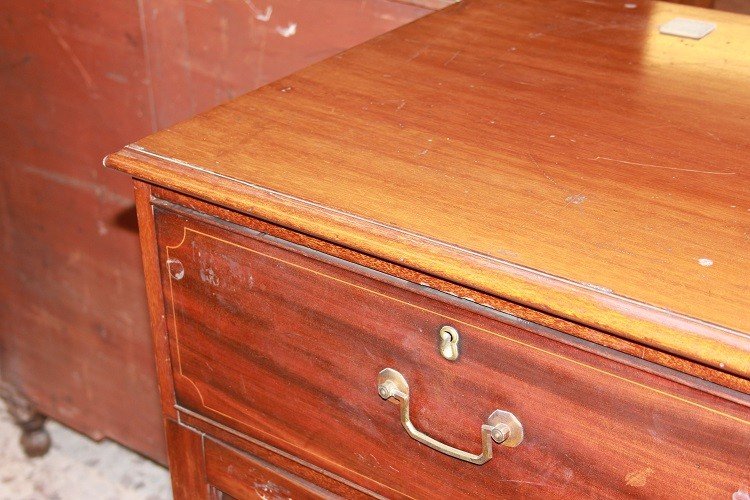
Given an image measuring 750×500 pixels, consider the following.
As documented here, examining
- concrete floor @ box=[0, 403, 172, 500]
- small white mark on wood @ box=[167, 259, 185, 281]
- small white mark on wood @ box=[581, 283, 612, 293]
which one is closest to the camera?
small white mark on wood @ box=[581, 283, 612, 293]

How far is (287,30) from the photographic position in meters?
1.26

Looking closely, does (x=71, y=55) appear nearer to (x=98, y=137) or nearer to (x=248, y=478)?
(x=98, y=137)

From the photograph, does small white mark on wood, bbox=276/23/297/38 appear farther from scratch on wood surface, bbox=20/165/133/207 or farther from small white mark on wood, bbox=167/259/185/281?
small white mark on wood, bbox=167/259/185/281

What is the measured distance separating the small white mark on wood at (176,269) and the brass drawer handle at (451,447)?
19 centimetres

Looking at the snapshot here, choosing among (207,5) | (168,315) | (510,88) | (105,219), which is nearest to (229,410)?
(168,315)

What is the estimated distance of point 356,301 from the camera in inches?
25.6

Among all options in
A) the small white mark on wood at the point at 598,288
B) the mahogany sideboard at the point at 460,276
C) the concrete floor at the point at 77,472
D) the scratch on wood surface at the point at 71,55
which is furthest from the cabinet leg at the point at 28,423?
the small white mark on wood at the point at 598,288

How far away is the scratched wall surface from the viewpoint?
129 centimetres

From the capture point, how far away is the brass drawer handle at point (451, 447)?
0.62 meters

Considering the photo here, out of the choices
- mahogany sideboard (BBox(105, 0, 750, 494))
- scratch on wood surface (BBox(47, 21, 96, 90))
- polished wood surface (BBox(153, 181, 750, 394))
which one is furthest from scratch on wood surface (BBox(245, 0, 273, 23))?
polished wood surface (BBox(153, 181, 750, 394))

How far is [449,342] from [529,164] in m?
0.15

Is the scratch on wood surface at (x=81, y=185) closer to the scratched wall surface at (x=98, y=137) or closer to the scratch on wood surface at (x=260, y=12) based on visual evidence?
the scratched wall surface at (x=98, y=137)

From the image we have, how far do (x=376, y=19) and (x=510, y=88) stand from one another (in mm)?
438

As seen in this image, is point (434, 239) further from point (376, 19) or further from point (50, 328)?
point (50, 328)
